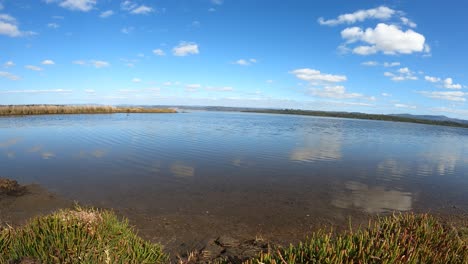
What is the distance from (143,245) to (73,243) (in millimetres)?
1444

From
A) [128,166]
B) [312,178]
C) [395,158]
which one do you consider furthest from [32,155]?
[395,158]

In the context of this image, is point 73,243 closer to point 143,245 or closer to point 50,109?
point 143,245

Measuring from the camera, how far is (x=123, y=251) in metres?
4.80

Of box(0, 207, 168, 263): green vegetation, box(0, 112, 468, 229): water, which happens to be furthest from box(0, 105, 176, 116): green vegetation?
box(0, 207, 168, 263): green vegetation

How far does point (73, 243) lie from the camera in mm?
4512

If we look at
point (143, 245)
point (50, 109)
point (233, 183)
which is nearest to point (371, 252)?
point (143, 245)

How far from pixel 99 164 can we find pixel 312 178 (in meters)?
10.1

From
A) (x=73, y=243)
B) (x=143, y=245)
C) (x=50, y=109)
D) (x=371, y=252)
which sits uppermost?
(x=50, y=109)

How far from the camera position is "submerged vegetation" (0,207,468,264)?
12.4 feet

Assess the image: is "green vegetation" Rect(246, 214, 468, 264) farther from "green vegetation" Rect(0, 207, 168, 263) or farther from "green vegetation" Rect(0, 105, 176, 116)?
"green vegetation" Rect(0, 105, 176, 116)

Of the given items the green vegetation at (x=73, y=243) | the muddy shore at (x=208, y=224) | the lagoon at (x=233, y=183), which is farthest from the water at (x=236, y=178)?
the green vegetation at (x=73, y=243)

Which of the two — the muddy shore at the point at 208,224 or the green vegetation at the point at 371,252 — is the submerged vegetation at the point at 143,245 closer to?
the green vegetation at the point at 371,252

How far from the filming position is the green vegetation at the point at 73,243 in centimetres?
424

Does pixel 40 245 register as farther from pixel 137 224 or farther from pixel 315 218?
pixel 315 218
